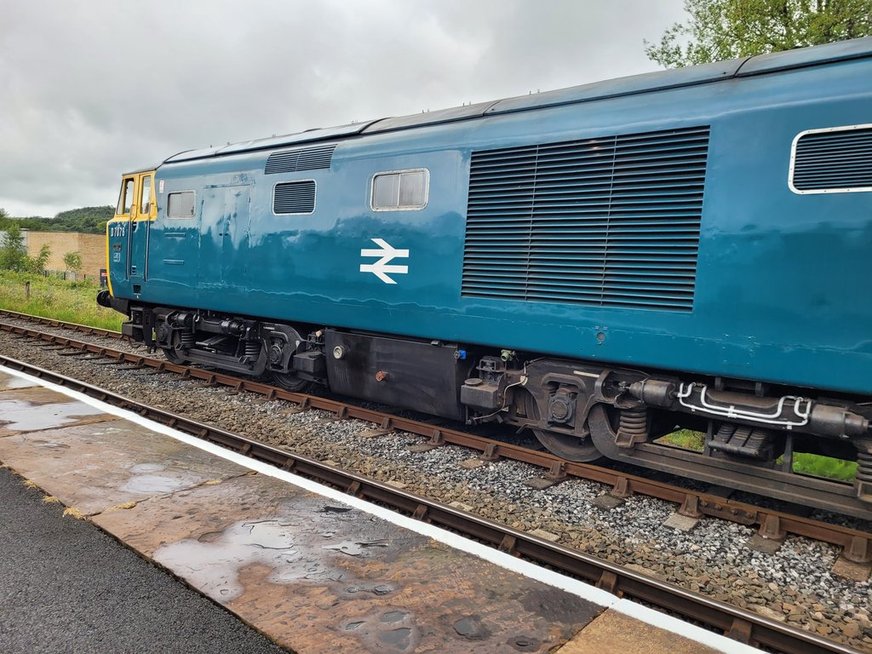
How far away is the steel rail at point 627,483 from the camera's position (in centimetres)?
455

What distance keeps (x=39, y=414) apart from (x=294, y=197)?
3980 millimetres

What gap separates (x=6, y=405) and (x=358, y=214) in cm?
491

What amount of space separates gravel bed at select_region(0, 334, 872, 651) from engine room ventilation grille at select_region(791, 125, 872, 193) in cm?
257

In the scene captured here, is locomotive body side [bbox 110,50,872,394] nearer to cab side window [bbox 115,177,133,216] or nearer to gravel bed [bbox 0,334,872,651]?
gravel bed [bbox 0,334,872,651]

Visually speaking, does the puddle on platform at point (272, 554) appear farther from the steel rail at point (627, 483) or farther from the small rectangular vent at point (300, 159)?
the small rectangular vent at point (300, 159)

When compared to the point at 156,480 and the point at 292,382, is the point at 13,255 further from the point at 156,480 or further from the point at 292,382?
the point at 156,480

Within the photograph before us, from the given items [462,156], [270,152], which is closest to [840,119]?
[462,156]

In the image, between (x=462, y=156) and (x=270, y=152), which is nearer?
(x=462, y=156)

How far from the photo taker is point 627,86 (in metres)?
5.62

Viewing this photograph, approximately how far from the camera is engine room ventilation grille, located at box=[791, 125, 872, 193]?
4.22 metres

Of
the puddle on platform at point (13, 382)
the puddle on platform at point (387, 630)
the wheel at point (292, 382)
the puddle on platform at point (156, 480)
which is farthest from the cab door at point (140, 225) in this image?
the puddle on platform at point (387, 630)

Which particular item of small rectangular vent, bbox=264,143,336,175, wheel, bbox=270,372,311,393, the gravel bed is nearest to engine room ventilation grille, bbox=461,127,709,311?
the gravel bed

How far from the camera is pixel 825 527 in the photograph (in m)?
4.59

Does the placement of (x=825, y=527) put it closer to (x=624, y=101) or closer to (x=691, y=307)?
(x=691, y=307)
